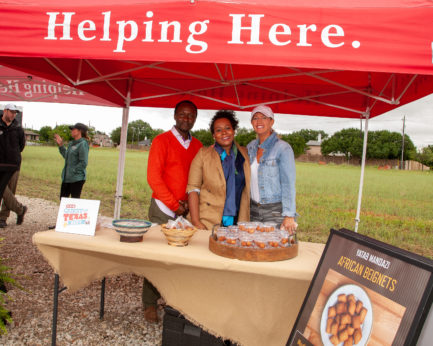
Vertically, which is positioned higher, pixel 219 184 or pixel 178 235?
pixel 219 184

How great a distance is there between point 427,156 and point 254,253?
50346 mm

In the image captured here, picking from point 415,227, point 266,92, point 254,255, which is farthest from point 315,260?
point 415,227

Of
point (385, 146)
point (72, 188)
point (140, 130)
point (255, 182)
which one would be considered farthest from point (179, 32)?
point (140, 130)

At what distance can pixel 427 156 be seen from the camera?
4388cm

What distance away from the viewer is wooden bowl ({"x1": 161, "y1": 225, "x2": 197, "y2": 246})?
1.81 metres

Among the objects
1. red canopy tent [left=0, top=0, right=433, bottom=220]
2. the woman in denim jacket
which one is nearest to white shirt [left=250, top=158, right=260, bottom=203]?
the woman in denim jacket

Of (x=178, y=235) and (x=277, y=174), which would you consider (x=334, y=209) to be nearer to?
(x=277, y=174)

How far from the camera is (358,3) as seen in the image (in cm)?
160

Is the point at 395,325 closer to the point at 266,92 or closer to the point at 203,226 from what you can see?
the point at 203,226

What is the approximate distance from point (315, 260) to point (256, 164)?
0.84m

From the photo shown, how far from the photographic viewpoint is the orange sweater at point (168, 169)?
2.46 metres

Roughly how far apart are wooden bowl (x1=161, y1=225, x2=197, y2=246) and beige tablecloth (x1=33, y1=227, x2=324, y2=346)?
4 cm

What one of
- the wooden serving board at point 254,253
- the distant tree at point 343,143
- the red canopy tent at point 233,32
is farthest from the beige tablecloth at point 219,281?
the distant tree at point 343,143

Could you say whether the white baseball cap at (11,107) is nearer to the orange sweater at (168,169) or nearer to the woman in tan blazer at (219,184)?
the orange sweater at (168,169)
